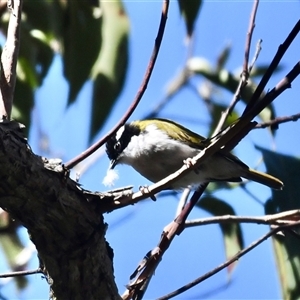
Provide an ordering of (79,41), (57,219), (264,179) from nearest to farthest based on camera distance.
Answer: (57,219) → (264,179) → (79,41)

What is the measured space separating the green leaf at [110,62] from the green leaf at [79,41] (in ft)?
0.11

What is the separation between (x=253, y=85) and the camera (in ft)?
8.29

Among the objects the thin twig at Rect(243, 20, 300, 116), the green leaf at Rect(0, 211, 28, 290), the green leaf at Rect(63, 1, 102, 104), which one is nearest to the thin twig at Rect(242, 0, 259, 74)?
the thin twig at Rect(243, 20, 300, 116)

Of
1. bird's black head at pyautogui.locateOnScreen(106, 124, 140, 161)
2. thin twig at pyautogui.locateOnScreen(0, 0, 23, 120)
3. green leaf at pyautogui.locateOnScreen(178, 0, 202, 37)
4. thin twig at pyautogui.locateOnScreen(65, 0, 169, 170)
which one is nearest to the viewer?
thin twig at pyautogui.locateOnScreen(65, 0, 169, 170)

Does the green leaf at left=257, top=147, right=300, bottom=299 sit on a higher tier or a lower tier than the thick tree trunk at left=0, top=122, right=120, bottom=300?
higher

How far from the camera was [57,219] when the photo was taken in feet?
4.24

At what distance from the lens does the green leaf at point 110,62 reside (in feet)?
7.14

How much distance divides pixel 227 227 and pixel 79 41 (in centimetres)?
87

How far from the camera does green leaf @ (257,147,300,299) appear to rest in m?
1.94

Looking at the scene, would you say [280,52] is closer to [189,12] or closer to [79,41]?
[189,12]

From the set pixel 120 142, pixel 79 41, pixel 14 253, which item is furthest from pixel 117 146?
pixel 14 253

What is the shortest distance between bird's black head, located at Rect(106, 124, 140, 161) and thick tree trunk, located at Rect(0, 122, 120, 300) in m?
0.98

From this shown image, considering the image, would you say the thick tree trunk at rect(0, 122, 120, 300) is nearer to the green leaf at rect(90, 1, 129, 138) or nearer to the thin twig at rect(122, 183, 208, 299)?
the thin twig at rect(122, 183, 208, 299)

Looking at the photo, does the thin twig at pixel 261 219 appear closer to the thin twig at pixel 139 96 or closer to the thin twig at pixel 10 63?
the thin twig at pixel 139 96
